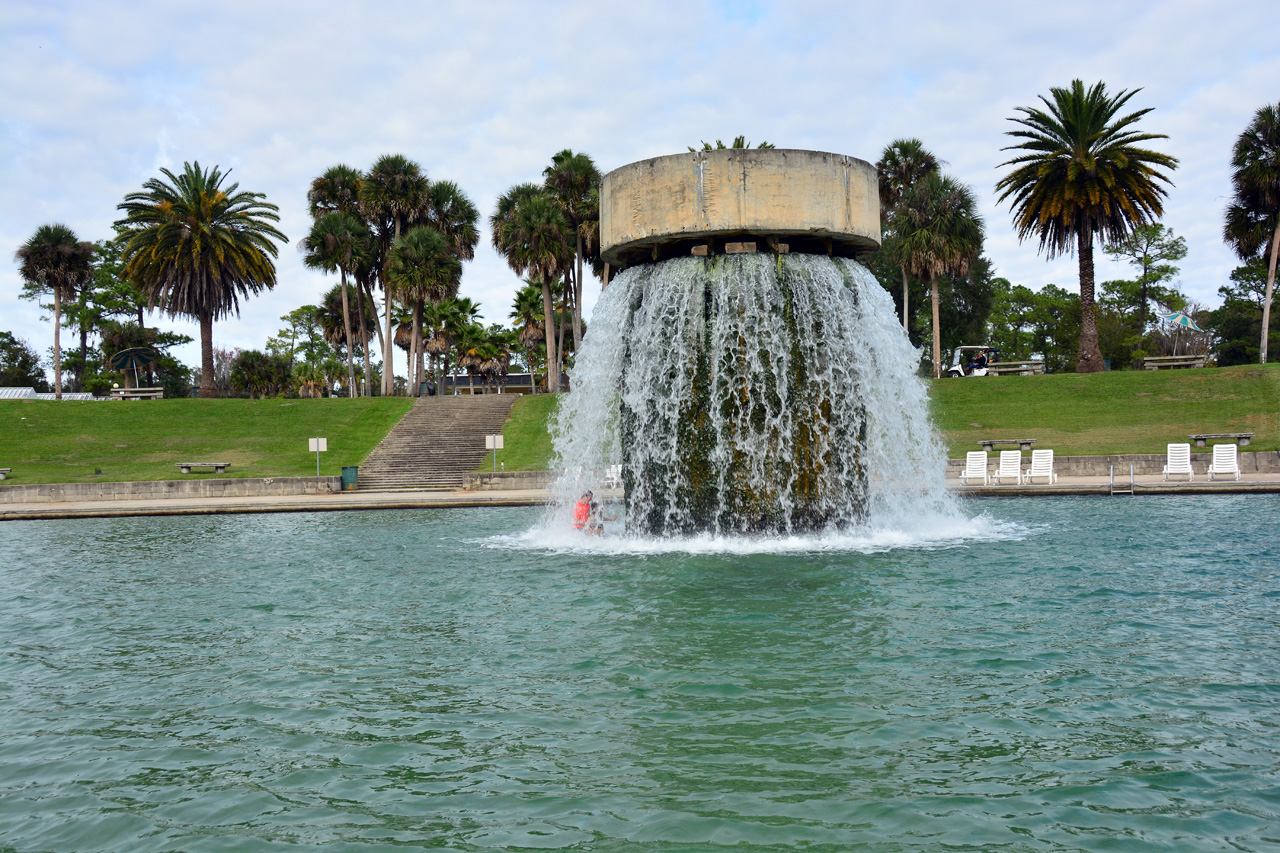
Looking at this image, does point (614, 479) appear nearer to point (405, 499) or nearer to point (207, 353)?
point (405, 499)

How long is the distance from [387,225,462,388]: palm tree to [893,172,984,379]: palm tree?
27.9 meters

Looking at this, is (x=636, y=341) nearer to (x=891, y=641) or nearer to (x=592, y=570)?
(x=592, y=570)

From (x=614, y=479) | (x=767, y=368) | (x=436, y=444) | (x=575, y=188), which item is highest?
(x=575, y=188)

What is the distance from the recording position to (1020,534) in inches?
666

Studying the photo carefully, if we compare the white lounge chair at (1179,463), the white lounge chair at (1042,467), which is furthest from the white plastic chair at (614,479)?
the white lounge chair at (1179,463)

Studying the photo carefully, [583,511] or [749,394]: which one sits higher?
[749,394]

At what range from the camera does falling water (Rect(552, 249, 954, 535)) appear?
51.9 ft

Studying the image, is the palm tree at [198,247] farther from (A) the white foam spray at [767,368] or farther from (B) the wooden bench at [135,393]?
(A) the white foam spray at [767,368]

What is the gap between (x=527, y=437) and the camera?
4294 centimetres

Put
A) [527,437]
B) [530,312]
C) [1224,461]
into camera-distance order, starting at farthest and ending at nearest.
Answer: [530,312], [527,437], [1224,461]

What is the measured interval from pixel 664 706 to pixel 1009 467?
2363 centimetres

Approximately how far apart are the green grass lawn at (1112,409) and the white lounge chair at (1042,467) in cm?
628

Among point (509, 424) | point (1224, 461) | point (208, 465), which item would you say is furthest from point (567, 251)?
point (1224, 461)

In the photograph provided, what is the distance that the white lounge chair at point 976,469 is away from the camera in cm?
2802
